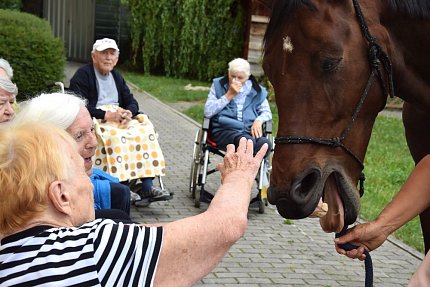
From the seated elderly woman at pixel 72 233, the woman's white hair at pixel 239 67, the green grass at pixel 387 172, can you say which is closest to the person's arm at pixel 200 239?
the seated elderly woman at pixel 72 233

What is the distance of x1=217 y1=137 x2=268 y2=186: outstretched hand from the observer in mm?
2184

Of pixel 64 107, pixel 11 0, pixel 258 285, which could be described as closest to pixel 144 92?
pixel 11 0

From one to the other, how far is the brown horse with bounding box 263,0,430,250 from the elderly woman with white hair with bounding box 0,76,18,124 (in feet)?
6.22

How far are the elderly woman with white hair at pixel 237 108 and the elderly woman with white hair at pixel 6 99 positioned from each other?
9.29 feet

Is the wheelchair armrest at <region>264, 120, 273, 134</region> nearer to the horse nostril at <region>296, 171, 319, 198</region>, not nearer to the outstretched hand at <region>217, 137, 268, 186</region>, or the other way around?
the horse nostril at <region>296, 171, 319, 198</region>

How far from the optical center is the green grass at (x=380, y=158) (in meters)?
6.93

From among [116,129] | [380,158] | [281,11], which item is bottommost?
[380,158]

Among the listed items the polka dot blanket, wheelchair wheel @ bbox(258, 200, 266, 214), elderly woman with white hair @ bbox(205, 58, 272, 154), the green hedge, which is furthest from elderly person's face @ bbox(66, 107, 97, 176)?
the green hedge

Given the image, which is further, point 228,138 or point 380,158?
point 380,158

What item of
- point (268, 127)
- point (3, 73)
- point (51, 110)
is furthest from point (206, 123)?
point (51, 110)

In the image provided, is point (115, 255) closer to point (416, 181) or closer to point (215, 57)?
point (416, 181)

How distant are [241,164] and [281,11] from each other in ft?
2.34

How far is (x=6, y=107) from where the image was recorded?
404cm

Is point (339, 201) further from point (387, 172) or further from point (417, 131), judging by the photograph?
point (387, 172)
